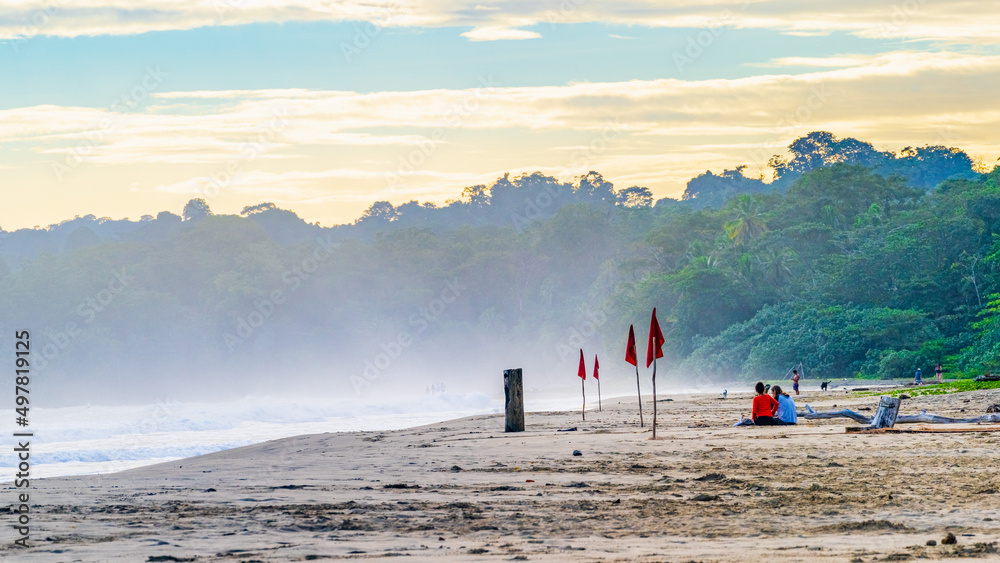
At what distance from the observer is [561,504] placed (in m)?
7.84

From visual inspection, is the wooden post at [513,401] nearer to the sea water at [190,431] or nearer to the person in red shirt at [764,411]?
the person in red shirt at [764,411]

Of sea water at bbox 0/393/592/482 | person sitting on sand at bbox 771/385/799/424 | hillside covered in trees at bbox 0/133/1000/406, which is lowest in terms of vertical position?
sea water at bbox 0/393/592/482

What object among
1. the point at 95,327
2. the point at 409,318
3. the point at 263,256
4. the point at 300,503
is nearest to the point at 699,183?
the point at 409,318

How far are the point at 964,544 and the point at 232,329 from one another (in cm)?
9427

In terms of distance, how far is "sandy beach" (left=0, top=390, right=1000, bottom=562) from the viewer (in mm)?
5938

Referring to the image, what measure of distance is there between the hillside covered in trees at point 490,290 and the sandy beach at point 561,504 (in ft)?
125

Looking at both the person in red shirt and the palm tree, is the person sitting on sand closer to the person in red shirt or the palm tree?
the person in red shirt

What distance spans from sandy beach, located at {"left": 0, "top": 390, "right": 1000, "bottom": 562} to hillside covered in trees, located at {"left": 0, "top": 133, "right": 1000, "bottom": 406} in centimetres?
3820

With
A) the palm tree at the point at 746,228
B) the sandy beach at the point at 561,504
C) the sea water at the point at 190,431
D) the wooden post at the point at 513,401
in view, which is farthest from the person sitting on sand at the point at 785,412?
the palm tree at the point at 746,228

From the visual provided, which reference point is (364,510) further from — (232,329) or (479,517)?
(232,329)

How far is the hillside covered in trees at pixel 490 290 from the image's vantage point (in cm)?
5622

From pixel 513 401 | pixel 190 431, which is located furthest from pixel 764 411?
pixel 190 431

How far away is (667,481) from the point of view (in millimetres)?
9125

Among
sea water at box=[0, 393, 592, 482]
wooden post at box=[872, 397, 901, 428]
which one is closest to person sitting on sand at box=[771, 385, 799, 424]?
wooden post at box=[872, 397, 901, 428]
